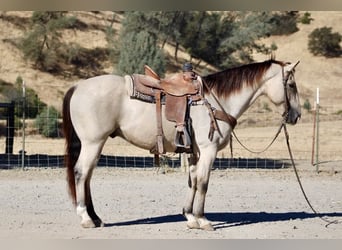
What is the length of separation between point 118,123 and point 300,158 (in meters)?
9.76

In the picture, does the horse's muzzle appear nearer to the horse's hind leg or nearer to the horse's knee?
the horse's knee

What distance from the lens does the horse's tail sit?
6465mm

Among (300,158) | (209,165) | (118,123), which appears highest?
(118,123)

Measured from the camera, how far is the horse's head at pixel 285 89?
662cm

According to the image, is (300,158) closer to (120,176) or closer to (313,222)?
(120,176)

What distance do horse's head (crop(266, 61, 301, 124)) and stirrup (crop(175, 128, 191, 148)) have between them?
1153 mm

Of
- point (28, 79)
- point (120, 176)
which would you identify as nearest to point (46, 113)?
point (28, 79)

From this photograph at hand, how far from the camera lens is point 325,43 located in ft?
138

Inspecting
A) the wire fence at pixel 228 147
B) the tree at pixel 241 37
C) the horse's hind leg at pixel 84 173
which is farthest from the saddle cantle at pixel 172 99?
the tree at pixel 241 37

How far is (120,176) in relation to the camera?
11.3 m

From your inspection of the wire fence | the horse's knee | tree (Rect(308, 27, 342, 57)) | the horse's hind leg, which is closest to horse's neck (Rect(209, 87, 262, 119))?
the horse's knee

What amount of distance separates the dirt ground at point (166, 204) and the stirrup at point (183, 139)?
0.89 metres

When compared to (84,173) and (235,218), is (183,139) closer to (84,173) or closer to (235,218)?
(84,173)

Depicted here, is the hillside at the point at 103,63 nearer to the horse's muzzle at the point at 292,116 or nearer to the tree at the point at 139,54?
the tree at the point at 139,54
